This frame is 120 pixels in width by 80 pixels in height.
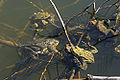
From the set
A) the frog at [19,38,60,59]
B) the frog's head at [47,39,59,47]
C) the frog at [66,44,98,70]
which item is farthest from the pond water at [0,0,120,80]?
the frog's head at [47,39,59,47]

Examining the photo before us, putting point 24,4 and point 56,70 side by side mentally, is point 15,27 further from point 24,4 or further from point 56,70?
point 56,70

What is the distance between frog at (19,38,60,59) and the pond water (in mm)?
463

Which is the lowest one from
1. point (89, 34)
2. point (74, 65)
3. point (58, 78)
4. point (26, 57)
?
point (58, 78)

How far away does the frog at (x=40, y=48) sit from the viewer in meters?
4.37

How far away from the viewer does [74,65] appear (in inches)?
149

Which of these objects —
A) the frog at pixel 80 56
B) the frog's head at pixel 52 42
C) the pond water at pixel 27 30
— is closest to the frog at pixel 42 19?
the pond water at pixel 27 30

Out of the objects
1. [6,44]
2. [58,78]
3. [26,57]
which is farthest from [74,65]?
[6,44]

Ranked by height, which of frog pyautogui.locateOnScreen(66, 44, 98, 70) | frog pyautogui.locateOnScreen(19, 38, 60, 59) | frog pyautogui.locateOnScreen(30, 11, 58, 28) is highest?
frog pyautogui.locateOnScreen(30, 11, 58, 28)

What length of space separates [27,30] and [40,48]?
115cm

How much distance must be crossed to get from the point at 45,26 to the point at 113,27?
203 cm

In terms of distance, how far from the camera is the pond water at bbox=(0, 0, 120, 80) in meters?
4.02

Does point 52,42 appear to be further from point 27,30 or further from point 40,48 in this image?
point 27,30

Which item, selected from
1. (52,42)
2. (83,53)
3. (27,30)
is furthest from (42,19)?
(83,53)

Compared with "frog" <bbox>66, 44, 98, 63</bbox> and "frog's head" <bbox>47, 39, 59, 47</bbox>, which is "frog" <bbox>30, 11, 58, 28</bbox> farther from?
"frog" <bbox>66, 44, 98, 63</bbox>
